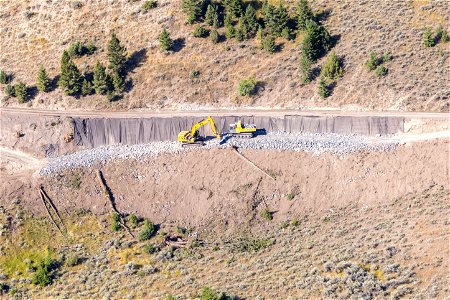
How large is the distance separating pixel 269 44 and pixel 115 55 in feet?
60.7

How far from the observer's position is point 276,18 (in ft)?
229

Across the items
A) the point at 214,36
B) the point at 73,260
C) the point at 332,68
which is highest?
the point at 214,36

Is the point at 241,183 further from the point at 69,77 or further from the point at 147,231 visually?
the point at 69,77

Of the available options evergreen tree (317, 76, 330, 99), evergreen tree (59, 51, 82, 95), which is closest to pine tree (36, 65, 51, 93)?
evergreen tree (59, 51, 82, 95)

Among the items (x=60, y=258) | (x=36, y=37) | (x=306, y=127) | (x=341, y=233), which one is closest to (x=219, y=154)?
(x=306, y=127)

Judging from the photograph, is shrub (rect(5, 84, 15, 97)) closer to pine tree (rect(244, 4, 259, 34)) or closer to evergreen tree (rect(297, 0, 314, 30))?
pine tree (rect(244, 4, 259, 34))

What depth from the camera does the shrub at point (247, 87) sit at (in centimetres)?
6769

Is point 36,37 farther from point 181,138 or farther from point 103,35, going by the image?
point 181,138

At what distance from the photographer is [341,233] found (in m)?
58.2

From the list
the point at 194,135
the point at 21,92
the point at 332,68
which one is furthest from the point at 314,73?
the point at 21,92

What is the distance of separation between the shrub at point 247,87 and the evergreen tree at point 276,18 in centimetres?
708

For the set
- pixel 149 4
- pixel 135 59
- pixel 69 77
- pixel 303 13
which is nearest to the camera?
pixel 69 77

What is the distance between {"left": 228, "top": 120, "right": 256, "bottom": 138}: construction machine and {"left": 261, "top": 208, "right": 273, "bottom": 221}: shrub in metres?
8.79

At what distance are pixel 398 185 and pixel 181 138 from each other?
935 inches
